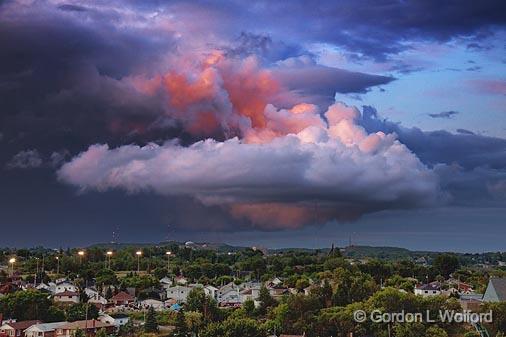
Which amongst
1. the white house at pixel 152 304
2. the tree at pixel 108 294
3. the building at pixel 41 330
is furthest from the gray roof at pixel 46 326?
the tree at pixel 108 294

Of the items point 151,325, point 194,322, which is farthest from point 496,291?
point 151,325

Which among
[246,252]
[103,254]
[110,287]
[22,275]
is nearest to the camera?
[110,287]

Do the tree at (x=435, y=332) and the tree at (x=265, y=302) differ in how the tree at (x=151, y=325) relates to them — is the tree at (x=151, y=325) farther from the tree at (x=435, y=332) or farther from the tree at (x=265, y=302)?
the tree at (x=435, y=332)

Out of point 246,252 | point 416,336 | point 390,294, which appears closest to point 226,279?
point 390,294

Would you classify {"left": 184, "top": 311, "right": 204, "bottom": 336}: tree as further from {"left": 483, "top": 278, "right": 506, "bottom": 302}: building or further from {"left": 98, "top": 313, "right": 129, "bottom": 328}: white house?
{"left": 483, "top": 278, "right": 506, "bottom": 302}: building

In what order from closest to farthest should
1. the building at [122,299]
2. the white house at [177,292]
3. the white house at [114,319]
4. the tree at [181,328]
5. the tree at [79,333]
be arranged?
the tree at [79,333]
the tree at [181,328]
the white house at [114,319]
the building at [122,299]
the white house at [177,292]

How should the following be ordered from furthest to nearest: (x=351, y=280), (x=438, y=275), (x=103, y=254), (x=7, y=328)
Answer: (x=103, y=254) → (x=438, y=275) → (x=351, y=280) → (x=7, y=328)

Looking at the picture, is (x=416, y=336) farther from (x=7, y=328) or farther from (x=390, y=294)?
(x=7, y=328)
